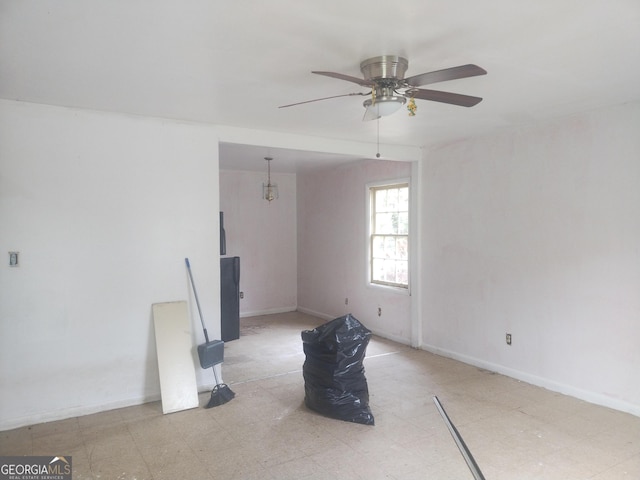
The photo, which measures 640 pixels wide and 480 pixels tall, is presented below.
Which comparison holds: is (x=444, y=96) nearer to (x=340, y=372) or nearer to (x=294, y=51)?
(x=294, y=51)

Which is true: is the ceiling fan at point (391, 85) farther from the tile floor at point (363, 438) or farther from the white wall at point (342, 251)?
the white wall at point (342, 251)

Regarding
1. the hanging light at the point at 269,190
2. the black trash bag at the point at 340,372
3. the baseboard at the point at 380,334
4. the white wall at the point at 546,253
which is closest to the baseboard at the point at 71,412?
the black trash bag at the point at 340,372

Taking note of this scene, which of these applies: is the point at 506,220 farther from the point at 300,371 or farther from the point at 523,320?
the point at 300,371

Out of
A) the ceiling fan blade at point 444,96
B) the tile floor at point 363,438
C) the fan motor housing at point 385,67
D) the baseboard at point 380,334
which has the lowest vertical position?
the tile floor at point 363,438

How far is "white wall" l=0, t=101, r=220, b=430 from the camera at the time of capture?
10.5ft

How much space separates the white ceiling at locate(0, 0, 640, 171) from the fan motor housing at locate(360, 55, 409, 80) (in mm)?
51

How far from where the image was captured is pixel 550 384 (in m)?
3.82

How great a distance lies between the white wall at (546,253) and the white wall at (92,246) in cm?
255

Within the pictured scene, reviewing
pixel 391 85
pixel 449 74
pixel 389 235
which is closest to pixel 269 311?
pixel 389 235

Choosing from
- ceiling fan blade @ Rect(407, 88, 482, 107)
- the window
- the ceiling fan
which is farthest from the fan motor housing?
the window

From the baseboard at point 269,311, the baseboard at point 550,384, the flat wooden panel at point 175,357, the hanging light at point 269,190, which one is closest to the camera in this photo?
the baseboard at point 550,384

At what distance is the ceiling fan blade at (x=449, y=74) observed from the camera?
201 centimetres

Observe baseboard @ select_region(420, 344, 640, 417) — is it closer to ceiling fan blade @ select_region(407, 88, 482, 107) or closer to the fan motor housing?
ceiling fan blade @ select_region(407, 88, 482, 107)

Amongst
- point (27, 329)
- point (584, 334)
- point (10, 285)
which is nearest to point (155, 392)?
point (27, 329)
